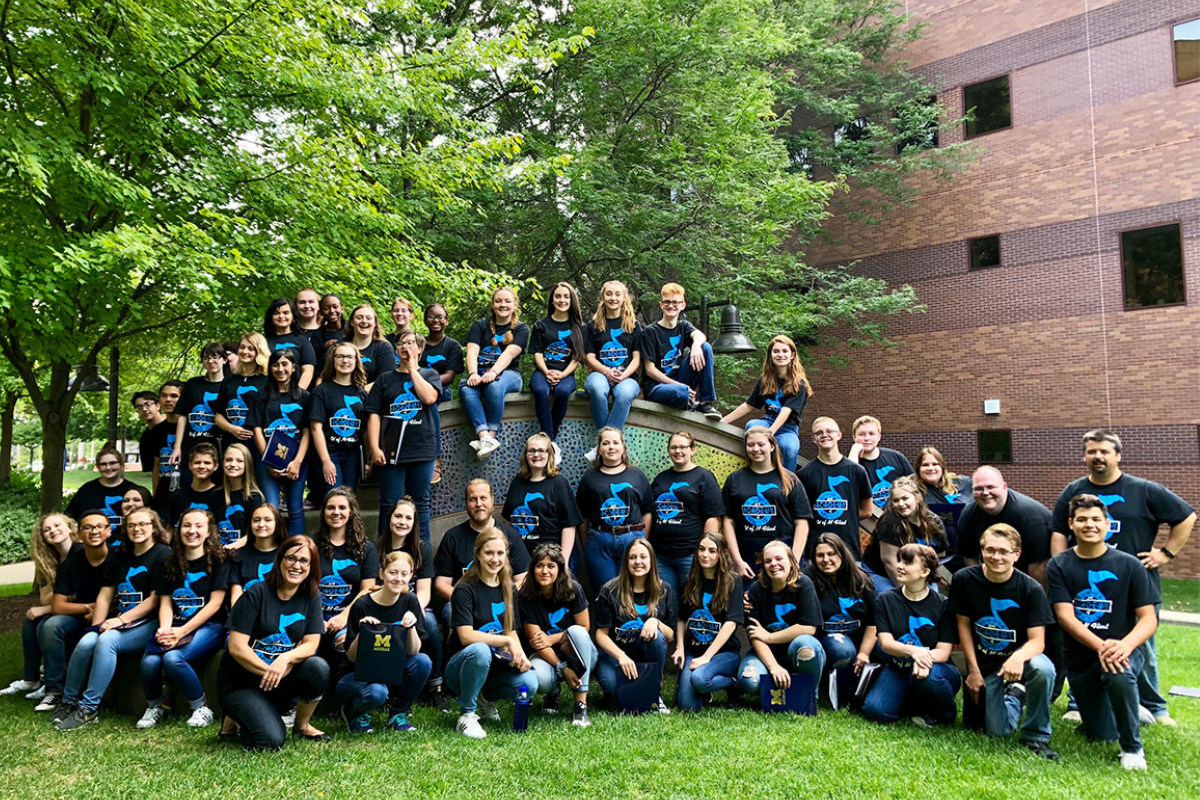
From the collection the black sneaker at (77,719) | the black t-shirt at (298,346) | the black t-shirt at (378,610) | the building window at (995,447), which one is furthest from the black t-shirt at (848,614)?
the building window at (995,447)

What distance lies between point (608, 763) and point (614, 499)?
220 cm

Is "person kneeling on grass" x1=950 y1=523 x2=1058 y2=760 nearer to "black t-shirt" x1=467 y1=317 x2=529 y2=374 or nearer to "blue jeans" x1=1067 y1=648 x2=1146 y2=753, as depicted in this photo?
"blue jeans" x1=1067 y1=648 x2=1146 y2=753

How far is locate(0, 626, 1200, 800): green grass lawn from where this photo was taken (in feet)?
14.6

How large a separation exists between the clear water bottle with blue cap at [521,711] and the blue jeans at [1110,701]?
11.4 feet

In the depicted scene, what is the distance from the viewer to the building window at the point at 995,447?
16594 millimetres

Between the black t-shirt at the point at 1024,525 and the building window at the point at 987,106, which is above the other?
the building window at the point at 987,106

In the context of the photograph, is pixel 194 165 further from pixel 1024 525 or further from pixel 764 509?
pixel 1024 525

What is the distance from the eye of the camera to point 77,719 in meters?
5.48

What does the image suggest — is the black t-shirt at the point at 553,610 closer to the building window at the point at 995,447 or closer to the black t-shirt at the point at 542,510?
the black t-shirt at the point at 542,510

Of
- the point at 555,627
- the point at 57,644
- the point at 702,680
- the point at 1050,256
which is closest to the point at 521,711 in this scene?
the point at 555,627

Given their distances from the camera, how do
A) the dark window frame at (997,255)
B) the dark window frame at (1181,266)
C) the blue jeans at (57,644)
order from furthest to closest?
the dark window frame at (997,255)
the dark window frame at (1181,266)
the blue jeans at (57,644)

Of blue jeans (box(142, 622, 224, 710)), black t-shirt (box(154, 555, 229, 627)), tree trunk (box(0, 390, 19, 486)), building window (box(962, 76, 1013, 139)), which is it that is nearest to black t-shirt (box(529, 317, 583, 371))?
black t-shirt (box(154, 555, 229, 627))

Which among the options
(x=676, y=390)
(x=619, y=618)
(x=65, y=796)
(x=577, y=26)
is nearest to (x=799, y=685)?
(x=619, y=618)

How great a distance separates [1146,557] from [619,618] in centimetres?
353
